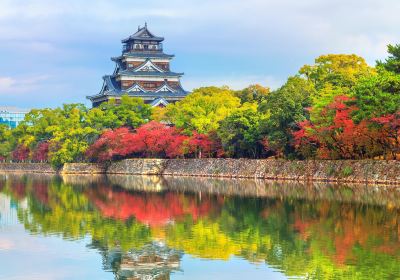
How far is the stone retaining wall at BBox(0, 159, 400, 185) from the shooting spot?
136 feet

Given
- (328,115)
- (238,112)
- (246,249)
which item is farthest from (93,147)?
(246,249)

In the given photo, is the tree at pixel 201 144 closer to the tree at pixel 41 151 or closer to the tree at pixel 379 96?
the tree at pixel 379 96

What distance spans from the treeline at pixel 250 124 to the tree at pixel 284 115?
66 mm

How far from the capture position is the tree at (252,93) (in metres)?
71.4

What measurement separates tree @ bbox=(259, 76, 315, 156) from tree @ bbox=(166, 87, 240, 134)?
31.6ft

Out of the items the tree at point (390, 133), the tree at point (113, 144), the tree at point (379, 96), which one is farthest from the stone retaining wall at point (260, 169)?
the tree at point (379, 96)

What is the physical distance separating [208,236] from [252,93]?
5038 cm

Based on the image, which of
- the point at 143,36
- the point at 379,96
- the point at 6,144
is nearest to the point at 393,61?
the point at 379,96

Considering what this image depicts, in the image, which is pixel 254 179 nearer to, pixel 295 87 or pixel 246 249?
pixel 295 87

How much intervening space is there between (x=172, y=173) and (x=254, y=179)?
47.5 feet

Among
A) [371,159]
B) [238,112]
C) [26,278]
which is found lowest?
[26,278]

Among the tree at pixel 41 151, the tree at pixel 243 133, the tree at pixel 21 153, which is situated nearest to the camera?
the tree at pixel 243 133

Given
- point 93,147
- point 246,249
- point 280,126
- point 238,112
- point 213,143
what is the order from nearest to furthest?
point 246,249, point 280,126, point 238,112, point 213,143, point 93,147

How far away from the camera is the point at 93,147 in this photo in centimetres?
7125
